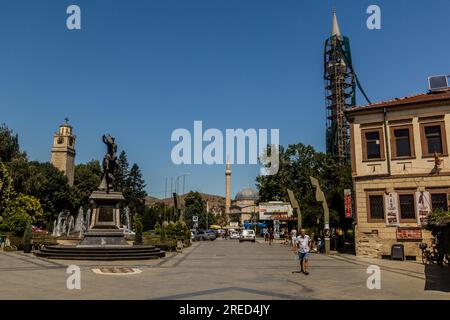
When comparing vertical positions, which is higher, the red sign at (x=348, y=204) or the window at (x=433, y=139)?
the window at (x=433, y=139)

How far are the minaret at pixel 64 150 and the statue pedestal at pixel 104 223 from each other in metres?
72.9

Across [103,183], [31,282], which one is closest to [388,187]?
[103,183]

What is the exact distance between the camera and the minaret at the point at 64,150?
93.2m

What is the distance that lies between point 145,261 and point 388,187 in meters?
15.0

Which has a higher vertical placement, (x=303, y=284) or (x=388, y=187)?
(x=388, y=187)

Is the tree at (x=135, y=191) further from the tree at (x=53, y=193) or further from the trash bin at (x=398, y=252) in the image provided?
the trash bin at (x=398, y=252)

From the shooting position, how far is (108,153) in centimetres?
2452

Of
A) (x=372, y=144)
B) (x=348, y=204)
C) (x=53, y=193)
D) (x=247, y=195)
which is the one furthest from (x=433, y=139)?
(x=247, y=195)

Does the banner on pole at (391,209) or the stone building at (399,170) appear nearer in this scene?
the stone building at (399,170)

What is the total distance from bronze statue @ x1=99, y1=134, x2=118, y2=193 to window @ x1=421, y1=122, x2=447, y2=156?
18.7 metres

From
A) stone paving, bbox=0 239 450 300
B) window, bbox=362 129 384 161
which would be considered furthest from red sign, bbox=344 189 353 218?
stone paving, bbox=0 239 450 300

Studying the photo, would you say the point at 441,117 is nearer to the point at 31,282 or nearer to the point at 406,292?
the point at 406,292

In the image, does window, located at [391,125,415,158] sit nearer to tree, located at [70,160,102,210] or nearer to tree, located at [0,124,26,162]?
tree, located at [0,124,26,162]

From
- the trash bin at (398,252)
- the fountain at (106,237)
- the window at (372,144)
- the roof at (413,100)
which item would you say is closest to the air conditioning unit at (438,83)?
the roof at (413,100)
